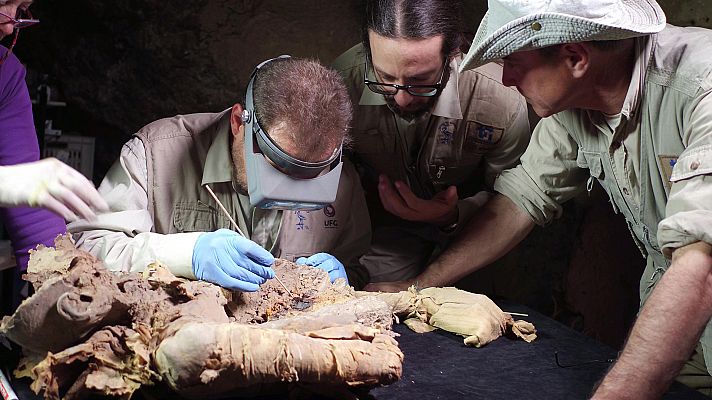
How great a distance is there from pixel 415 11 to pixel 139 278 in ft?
4.96

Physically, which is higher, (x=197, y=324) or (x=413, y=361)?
(x=197, y=324)

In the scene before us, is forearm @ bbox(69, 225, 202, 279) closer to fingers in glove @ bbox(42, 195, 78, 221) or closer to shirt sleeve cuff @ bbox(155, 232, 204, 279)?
shirt sleeve cuff @ bbox(155, 232, 204, 279)

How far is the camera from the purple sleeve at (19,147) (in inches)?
94.4

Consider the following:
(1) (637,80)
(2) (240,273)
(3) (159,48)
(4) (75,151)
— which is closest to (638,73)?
(1) (637,80)

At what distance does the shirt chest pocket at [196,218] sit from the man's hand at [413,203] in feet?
2.44

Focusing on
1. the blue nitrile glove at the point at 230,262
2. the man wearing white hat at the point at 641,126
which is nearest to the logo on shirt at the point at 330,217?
the blue nitrile glove at the point at 230,262

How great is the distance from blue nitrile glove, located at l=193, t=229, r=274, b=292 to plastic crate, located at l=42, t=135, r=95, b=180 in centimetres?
162

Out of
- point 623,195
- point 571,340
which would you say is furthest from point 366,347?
point 623,195

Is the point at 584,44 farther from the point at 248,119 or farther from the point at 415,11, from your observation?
the point at 248,119

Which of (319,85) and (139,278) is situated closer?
(139,278)

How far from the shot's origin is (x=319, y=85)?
2508mm

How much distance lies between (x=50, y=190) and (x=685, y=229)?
4.95 ft

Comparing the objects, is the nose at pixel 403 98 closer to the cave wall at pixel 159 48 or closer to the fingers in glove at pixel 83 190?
the cave wall at pixel 159 48

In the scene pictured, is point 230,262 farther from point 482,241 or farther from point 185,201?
point 482,241
